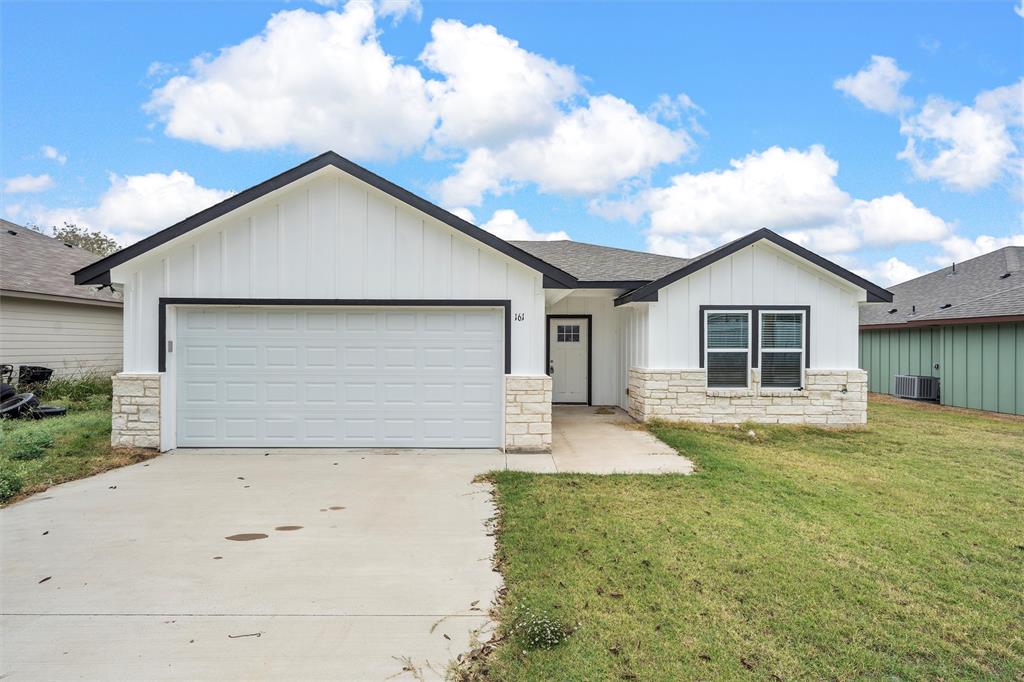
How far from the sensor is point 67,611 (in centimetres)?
359

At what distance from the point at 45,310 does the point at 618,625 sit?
1781 cm

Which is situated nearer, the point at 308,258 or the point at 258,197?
the point at 258,197

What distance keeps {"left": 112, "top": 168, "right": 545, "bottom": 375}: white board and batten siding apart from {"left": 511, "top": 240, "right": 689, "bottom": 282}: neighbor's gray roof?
103 inches

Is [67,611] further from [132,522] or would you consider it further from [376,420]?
[376,420]

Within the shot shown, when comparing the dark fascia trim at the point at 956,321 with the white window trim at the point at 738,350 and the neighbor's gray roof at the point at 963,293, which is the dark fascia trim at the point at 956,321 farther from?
the white window trim at the point at 738,350

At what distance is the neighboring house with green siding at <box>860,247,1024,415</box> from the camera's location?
13664 millimetres

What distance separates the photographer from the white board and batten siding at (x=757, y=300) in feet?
36.5

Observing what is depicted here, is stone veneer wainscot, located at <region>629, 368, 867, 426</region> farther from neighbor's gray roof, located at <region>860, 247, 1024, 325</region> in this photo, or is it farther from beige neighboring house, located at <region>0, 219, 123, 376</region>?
beige neighboring house, located at <region>0, 219, 123, 376</region>

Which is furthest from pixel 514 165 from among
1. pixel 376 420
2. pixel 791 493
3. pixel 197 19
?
pixel 791 493

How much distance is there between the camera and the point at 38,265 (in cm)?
1627

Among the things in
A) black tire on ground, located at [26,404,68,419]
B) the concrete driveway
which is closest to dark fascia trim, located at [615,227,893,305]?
the concrete driveway

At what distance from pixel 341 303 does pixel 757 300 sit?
8.12 metres

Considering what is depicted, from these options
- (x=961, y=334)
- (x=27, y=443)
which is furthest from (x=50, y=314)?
(x=961, y=334)

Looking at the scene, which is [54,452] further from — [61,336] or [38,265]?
[38,265]
